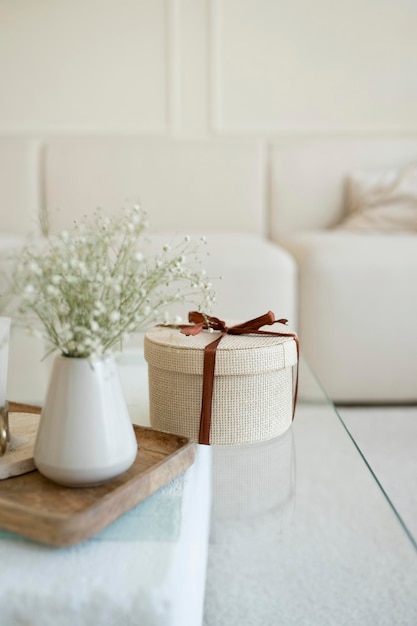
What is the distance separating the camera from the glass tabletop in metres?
0.75

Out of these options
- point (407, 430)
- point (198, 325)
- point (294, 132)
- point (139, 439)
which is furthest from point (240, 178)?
point (139, 439)

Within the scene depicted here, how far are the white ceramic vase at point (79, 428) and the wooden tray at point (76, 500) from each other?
0.02m

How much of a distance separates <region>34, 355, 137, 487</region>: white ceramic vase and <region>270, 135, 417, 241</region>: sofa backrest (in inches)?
79.6

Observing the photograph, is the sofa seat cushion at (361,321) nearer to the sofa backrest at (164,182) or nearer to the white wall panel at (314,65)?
the sofa backrest at (164,182)

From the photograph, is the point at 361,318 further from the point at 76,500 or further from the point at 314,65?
the point at 314,65

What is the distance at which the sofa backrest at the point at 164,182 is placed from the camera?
2.50 m

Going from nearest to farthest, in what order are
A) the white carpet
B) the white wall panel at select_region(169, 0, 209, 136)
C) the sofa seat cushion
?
the white carpet, the sofa seat cushion, the white wall panel at select_region(169, 0, 209, 136)

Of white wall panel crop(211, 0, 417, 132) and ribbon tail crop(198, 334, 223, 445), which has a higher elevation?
white wall panel crop(211, 0, 417, 132)

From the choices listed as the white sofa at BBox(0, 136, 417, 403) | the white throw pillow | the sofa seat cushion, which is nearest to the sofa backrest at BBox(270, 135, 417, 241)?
the white sofa at BBox(0, 136, 417, 403)

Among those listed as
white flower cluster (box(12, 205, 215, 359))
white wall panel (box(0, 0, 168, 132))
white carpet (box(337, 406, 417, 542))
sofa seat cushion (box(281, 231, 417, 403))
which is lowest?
white carpet (box(337, 406, 417, 542))

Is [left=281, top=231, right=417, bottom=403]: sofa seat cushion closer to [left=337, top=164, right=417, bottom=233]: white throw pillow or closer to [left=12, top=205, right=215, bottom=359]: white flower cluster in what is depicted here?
[left=337, top=164, right=417, bottom=233]: white throw pillow

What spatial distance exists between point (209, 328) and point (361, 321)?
38.1 inches

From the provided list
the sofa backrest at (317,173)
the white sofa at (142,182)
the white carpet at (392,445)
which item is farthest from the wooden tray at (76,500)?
the sofa backrest at (317,173)

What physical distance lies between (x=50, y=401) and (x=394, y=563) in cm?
71
